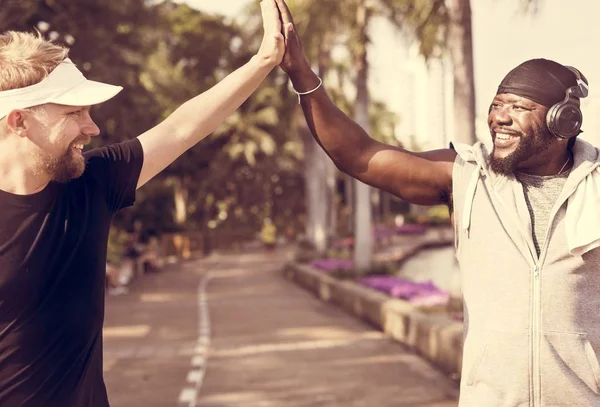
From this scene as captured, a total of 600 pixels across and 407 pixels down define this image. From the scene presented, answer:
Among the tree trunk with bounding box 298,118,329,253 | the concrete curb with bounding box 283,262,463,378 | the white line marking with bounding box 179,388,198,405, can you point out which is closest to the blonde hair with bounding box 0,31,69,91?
the white line marking with bounding box 179,388,198,405

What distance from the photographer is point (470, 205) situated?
3.46 meters

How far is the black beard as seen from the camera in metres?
3.48

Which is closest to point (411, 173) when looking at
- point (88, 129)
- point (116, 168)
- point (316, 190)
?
point (116, 168)

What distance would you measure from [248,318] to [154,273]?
22.9 meters

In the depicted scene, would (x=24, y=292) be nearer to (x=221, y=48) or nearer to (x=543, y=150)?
(x=543, y=150)

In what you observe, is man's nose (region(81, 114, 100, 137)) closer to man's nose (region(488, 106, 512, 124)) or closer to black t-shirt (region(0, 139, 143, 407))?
black t-shirt (region(0, 139, 143, 407))

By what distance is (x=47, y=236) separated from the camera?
3115mm

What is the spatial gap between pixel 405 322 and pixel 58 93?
38.5ft

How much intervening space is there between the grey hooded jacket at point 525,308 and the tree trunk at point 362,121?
62.5 feet

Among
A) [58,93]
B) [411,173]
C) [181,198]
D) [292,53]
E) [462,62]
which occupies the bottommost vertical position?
[181,198]

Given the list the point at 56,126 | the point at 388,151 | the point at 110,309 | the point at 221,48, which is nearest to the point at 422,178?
the point at 388,151

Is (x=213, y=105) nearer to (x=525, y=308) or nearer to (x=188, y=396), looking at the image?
(x=525, y=308)

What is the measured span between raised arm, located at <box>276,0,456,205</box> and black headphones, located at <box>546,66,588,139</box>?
360 mm

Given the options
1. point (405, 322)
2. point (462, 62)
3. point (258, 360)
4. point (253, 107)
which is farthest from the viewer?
point (253, 107)
